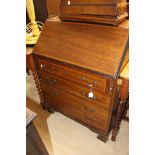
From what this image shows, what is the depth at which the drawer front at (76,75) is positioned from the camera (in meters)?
1.25

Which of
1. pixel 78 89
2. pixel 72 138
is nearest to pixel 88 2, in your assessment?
pixel 78 89

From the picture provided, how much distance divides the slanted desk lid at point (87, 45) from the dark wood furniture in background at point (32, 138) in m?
0.64

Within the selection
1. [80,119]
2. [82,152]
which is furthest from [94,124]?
[82,152]

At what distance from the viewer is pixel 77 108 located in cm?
165

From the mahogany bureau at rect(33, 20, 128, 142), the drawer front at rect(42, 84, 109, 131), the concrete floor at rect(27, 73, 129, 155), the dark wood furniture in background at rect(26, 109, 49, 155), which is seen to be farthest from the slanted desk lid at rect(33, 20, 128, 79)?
the concrete floor at rect(27, 73, 129, 155)

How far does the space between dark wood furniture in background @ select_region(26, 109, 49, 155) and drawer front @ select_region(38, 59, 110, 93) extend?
624 millimetres

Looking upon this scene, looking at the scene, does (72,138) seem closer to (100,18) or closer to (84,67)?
(84,67)

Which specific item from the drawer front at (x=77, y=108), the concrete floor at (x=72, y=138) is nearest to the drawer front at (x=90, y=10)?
the drawer front at (x=77, y=108)

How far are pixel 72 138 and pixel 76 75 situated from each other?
33.0 inches

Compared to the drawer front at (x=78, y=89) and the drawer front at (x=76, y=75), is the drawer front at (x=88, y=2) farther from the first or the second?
the drawer front at (x=78, y=89)

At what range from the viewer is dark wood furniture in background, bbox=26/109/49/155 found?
752 mm

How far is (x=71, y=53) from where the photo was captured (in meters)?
1.36

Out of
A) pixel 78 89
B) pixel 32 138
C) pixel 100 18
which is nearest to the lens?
pixel 32 138
